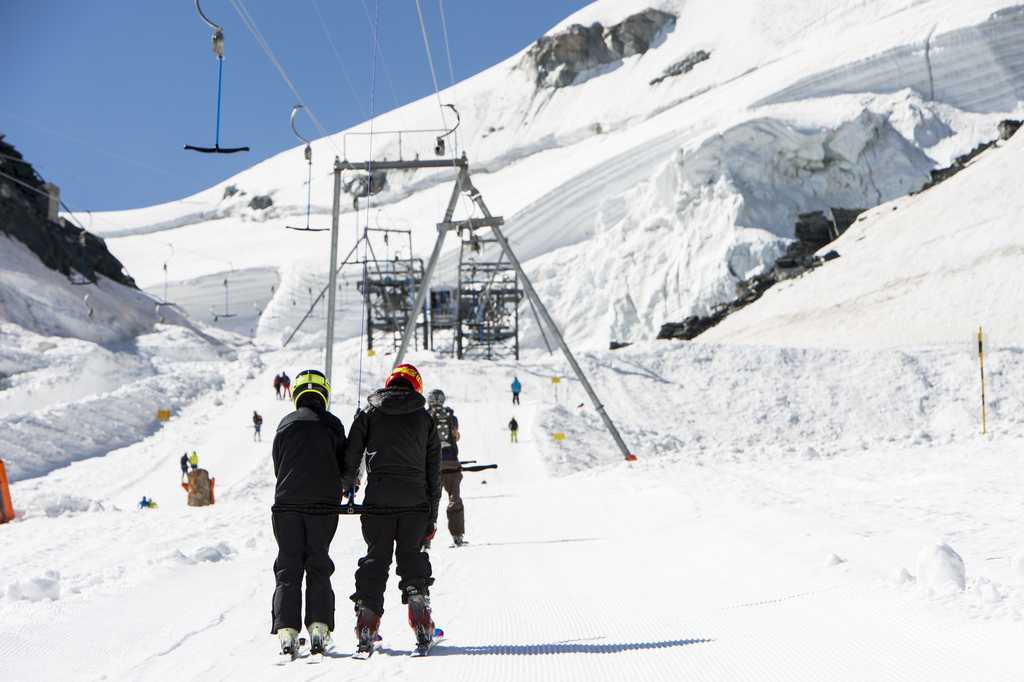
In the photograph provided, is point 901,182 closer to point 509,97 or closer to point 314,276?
point 314,276

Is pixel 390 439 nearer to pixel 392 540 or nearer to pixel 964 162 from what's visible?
pixel 392 540

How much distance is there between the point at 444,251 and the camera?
5797cm

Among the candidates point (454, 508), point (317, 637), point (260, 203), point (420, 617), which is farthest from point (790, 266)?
point (260, 203)

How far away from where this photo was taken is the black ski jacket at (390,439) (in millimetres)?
4199

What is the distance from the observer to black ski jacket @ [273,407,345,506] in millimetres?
4031

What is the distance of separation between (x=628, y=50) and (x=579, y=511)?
89521 mm

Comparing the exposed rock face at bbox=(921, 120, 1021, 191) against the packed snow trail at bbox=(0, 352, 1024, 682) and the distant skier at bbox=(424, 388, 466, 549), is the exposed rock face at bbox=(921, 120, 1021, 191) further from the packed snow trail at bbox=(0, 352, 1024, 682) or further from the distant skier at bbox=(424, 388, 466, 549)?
the distant skier at bbox=(424, 388, 466, 549)

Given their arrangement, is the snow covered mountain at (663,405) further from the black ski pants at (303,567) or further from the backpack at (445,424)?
the backpack at (445,424)

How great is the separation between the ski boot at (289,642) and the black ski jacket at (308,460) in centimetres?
61

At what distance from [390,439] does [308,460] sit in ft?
1.42

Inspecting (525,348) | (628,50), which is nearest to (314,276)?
(525,348)

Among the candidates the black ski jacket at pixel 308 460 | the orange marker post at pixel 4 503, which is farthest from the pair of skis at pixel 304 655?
the orange marker post at pixel 4 503

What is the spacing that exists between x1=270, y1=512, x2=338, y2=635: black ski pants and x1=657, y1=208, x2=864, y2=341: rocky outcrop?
35543 mm

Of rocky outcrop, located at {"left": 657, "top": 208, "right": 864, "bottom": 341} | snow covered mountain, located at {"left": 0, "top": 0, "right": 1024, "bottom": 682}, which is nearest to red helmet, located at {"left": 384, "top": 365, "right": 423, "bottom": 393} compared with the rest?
snow covered mountain, located at {"left": 0, "top": 0, "right": 1024, "bottom": 682}
